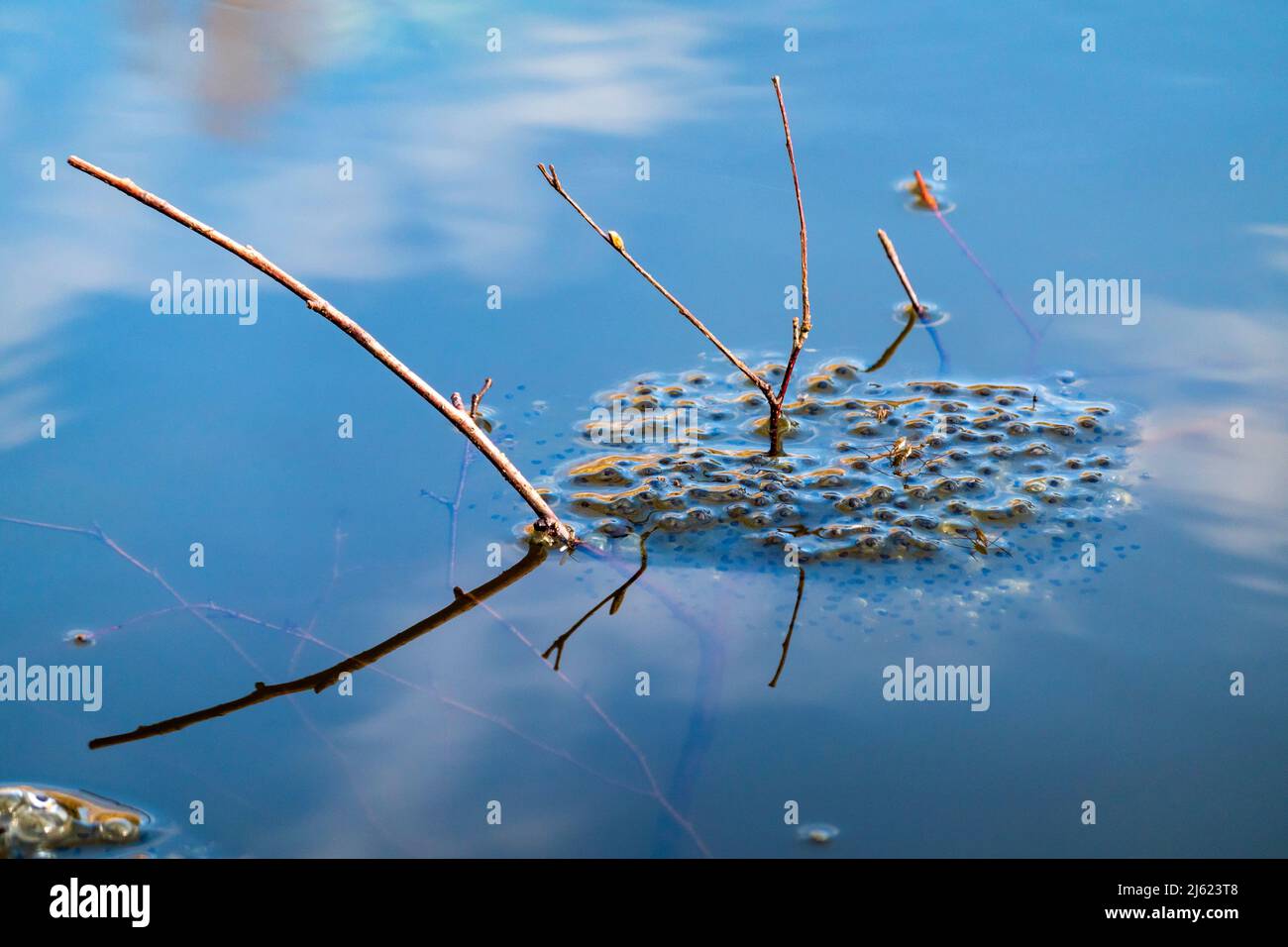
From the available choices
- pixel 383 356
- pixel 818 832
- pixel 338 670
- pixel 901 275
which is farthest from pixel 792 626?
pixel 901 275

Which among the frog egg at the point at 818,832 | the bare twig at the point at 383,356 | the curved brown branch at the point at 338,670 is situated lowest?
the frog egg at the point at 818,832

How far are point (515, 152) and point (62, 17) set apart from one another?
2702 millimetres

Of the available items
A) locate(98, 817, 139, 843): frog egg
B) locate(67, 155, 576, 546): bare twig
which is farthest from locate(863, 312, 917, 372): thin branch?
locate(98, 817, 139, 843): frog egg

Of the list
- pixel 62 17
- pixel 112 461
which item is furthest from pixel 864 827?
pixel 62 17

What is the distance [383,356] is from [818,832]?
1482 millimetres

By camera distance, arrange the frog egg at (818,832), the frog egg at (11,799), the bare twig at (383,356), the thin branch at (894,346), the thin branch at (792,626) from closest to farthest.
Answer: the frog egg at (818,832) < the frog egg at (11,799) < the bare twig at (383,356) < the thin branch at (792,626) < the thin branch at (894,346)

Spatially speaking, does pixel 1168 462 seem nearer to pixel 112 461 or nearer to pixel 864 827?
pixel 864 827

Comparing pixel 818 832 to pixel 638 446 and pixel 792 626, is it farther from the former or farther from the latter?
pixel 638 446

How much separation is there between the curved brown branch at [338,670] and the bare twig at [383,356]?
0.11 m

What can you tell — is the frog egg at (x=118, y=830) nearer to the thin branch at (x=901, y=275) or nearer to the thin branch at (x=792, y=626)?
the thin branch at (x=792, y=626)

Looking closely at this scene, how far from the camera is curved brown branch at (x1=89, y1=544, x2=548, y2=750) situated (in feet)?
9.25

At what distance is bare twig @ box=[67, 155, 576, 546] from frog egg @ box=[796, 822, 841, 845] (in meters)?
1.05

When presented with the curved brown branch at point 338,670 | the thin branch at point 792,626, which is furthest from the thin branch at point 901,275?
the curved brown branch at point 338,670

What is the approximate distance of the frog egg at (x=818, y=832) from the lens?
8.31 ft
